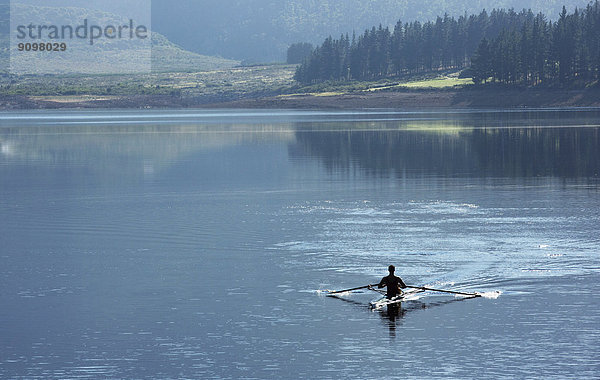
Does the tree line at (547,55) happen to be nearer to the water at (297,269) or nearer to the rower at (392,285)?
the water at (297,269)

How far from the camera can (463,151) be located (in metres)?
76.6

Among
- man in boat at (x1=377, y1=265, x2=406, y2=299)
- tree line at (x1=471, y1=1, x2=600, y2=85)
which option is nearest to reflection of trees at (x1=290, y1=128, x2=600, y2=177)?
man in boat at (x1=377, y1=265, x2=406, y2=299)

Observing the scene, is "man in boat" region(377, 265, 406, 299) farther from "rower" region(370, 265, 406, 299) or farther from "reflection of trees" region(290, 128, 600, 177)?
"reflection of trees" region(290, 128, 600, 177)

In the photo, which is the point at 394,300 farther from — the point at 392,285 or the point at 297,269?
the point at 297,269

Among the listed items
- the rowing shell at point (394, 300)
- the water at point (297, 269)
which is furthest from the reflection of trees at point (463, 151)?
the rowing shell at point (394, 300)

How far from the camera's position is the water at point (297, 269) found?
22016 millimetres

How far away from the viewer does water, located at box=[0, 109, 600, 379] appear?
2202 centimetres

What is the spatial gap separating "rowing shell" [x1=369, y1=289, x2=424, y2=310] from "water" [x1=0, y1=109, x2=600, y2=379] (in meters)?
0.34

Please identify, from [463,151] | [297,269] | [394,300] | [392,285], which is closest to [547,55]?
[463,151]

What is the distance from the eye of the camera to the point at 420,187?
175 ft

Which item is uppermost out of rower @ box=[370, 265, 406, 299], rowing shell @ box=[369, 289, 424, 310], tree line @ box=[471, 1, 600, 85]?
tree line @ box=[471, 1, 600, 85]

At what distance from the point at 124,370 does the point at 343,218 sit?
71.0 feet

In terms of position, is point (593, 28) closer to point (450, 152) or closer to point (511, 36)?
point (511, 36)

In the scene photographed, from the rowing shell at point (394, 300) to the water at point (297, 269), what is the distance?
341mm
